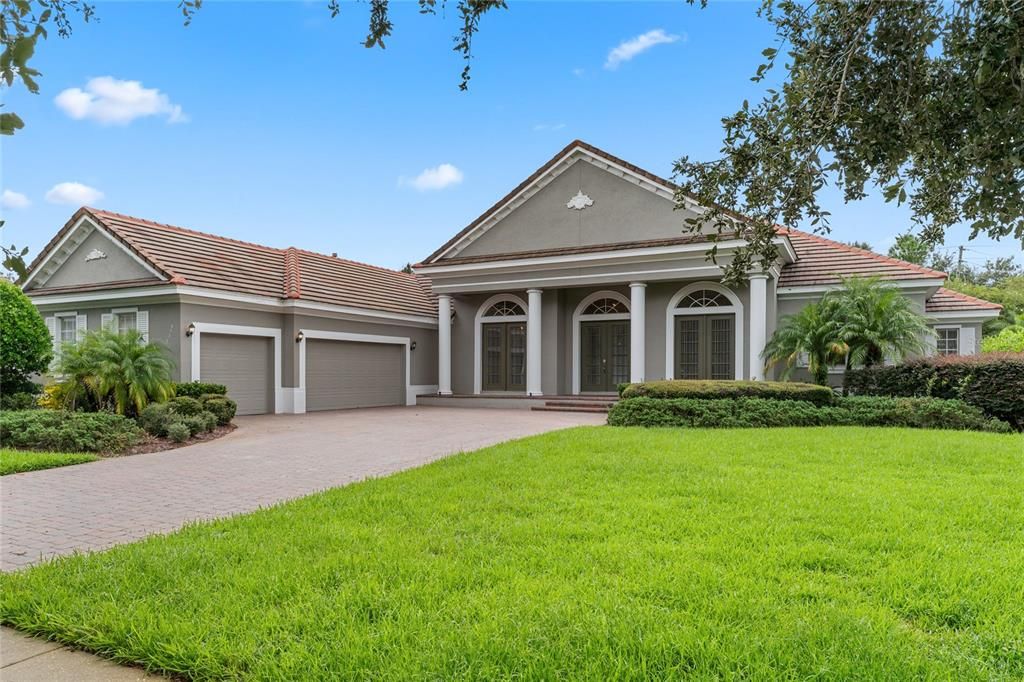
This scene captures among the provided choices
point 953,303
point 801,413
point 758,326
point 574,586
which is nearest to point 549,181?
point 758,326

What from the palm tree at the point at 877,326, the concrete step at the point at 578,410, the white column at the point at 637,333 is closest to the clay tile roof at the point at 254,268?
the concrete step at the point at 578,410

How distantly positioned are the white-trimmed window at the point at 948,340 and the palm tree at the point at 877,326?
12.1ft

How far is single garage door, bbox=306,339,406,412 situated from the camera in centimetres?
1848

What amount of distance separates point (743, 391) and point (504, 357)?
957 centimetres

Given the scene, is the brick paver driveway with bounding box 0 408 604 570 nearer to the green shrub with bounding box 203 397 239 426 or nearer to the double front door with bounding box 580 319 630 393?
the green shrub with bounding box 203 397 239 426

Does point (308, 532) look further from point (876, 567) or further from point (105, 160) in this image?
point (105, 160)

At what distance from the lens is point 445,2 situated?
3.69 meters

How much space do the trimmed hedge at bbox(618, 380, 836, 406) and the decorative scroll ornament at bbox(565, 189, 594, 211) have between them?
762 centimetres

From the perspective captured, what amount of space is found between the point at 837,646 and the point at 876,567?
1303mm

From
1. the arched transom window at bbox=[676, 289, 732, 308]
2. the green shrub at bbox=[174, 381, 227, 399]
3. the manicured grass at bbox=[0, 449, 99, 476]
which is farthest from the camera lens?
the arched transom window at bbox=[676, 289, 732, 308]

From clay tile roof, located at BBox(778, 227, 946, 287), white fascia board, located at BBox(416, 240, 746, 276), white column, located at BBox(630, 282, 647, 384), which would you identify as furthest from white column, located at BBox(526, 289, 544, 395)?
clay tile roof, located at BBox(778, 227, 946, 287)

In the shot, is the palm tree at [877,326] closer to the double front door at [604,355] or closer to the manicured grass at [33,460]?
the double front door at [604,355]

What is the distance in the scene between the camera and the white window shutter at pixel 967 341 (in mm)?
18188

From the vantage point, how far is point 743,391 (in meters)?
13.1
